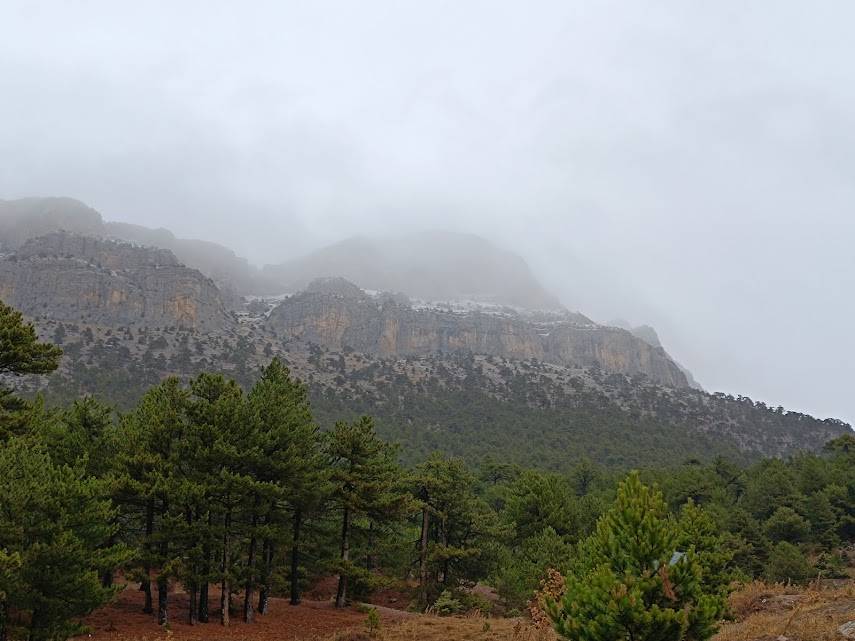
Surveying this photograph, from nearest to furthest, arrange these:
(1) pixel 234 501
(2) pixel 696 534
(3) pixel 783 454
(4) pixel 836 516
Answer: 1. (2) pixel 696 534
2. (1) pixel 234 501
3. (4) pixel 836 516
4. (3) pixel 783 454

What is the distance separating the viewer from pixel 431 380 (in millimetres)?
122875

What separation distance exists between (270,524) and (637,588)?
1636cm

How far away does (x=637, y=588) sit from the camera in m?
8.79

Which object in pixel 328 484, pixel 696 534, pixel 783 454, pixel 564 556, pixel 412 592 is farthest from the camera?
pixel 783 454

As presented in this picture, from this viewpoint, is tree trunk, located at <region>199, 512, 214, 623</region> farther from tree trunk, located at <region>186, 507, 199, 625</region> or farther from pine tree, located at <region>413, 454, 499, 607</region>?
pine tree, located at <region>413, 454, 499, 607</region>

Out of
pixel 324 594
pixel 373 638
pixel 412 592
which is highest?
pixel 373 638

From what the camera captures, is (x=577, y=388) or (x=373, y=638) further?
(x=577, y=388)

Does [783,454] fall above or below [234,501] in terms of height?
below

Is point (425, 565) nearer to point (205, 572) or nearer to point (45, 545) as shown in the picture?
point (205, 572)

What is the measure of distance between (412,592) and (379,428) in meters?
57.3

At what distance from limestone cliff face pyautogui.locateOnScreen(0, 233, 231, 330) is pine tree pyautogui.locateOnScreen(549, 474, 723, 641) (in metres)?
147

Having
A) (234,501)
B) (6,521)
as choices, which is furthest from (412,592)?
(6,521)

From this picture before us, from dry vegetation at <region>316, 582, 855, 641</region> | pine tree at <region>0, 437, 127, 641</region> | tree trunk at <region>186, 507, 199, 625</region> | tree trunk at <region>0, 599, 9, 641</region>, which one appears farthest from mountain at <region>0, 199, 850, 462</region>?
tree trunk at <region>0, 599, 9, 641</region>

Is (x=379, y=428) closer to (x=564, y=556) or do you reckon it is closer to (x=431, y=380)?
(x=431, y=380)
